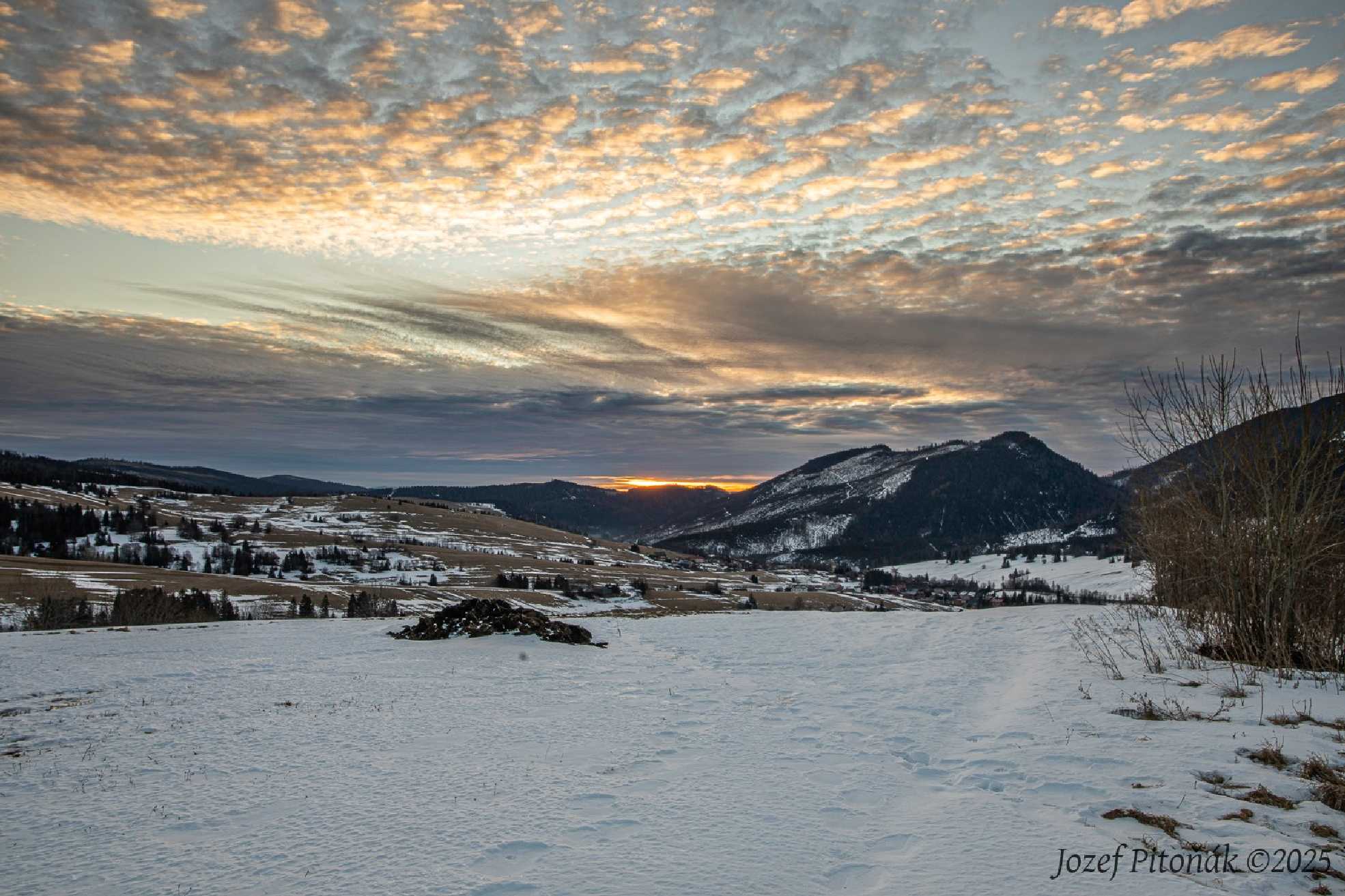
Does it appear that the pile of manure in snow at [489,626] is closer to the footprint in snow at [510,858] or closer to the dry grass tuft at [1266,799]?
the footprint in snow at [510,858]

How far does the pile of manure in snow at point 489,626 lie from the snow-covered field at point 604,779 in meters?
4.23

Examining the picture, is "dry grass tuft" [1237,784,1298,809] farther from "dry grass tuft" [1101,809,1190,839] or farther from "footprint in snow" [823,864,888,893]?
"footprint in snow" [823,864,888,893]

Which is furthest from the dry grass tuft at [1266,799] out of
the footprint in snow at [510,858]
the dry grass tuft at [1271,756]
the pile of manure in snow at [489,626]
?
the pile of manure in snow at [489,626]

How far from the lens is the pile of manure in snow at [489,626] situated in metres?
17.8

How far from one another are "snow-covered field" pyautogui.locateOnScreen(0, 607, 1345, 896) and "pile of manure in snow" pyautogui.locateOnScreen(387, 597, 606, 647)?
423cm

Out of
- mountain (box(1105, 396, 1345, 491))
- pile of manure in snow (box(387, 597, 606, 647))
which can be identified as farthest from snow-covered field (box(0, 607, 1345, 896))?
mountain (box(1105, 396, 1345, 491))

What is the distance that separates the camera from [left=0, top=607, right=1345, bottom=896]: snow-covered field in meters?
4.85

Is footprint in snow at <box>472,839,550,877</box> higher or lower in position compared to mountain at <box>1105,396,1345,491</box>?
lower

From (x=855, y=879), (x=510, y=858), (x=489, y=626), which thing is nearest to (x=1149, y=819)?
(x=855, y=879)

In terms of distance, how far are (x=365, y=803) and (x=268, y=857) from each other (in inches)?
46.1

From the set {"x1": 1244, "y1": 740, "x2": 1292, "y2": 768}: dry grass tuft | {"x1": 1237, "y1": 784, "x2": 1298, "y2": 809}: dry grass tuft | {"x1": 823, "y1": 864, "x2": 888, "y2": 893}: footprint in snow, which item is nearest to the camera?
{"x1": 823, "y1": 864, "x2": 888, "y2": 893}: footprint in snow

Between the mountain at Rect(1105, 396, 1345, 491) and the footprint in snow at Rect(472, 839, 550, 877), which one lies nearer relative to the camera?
the footprint in snow at Rect(472, 839, 550, 877)

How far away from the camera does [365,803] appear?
618 cm

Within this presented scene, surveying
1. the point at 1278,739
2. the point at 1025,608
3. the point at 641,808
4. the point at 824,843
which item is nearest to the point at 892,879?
the point at 824,843
